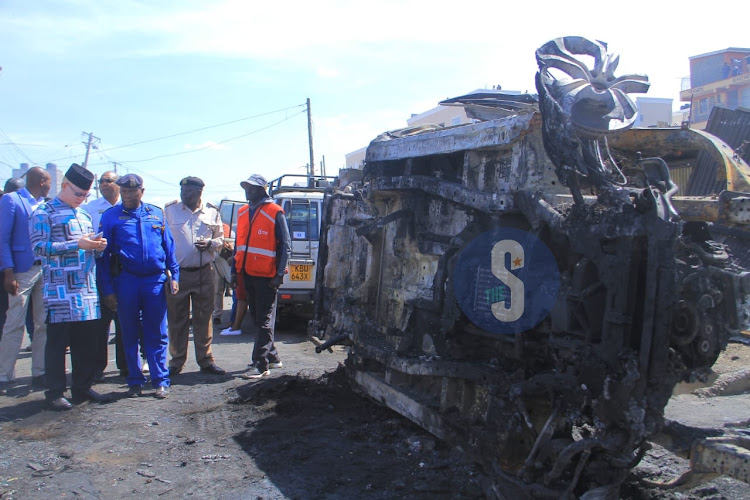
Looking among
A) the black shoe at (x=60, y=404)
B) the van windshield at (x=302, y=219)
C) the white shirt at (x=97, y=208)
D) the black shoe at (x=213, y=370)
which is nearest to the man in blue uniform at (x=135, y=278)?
the black shoe at (x=60, y=404)

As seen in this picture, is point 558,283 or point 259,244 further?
point 259,244

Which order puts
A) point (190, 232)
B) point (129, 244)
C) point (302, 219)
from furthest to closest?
1. point (302, 219)
2. point (190, 232)
3. point (129, 244)

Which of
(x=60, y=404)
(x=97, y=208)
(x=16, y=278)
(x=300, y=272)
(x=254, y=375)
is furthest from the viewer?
(x=300, y=272)

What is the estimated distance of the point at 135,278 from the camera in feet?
16.9

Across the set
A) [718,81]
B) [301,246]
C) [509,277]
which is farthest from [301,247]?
[718,81]

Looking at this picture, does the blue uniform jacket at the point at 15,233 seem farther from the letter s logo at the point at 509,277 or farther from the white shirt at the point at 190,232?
the letter s logo at the point at 509,277

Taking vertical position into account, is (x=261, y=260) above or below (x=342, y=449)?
above

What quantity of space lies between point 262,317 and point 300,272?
2683 mm

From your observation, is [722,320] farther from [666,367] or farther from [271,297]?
[271,297]

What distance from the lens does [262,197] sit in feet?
20.5

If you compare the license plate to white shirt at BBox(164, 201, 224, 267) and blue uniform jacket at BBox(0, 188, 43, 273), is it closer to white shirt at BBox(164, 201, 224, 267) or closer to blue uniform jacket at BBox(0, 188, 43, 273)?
white shirt at BBox(164, 201, 224, 267)

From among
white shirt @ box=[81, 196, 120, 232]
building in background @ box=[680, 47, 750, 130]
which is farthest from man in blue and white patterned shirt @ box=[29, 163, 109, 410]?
building in background @ box=[680, 47, 750, 130]

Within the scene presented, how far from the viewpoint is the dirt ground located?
11.1 feet

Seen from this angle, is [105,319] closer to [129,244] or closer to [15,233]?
[129,244]
